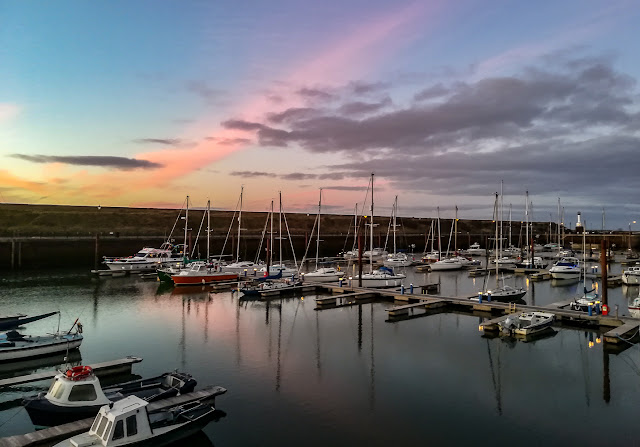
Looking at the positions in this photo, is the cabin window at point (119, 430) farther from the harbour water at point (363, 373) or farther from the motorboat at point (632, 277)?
the motorboat at point (632, 277)

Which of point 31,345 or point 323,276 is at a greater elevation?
point 323,276

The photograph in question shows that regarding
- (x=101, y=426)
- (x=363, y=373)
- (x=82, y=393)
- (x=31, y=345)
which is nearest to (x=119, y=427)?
(x=101, y=426)

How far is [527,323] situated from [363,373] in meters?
15.8

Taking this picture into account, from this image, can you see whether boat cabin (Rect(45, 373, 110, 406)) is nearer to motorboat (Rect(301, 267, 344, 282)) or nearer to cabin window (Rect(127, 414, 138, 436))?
cabin window (Rect(127, 414, 138, 436))

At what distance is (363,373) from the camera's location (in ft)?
83.9

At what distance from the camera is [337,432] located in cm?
1830

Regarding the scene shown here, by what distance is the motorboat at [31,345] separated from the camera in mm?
26672

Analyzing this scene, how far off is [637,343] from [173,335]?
1270 inches

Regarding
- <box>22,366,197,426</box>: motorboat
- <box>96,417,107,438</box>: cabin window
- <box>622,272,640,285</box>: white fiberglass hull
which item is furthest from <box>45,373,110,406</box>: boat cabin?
<box>622,272,640,285</box>: white fiberglass hull

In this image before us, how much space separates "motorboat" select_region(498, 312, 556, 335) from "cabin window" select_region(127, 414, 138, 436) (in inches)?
1053

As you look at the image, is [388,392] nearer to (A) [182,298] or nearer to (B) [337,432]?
(B) [337,432]

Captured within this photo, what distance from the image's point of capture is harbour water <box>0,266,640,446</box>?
61.1 ft

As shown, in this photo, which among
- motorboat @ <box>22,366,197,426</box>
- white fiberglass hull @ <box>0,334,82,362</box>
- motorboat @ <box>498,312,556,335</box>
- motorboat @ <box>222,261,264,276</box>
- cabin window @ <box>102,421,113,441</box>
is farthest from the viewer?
motorboat @ <box>222,261,264,276</box>

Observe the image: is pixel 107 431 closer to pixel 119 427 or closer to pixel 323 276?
pixel 119 427
